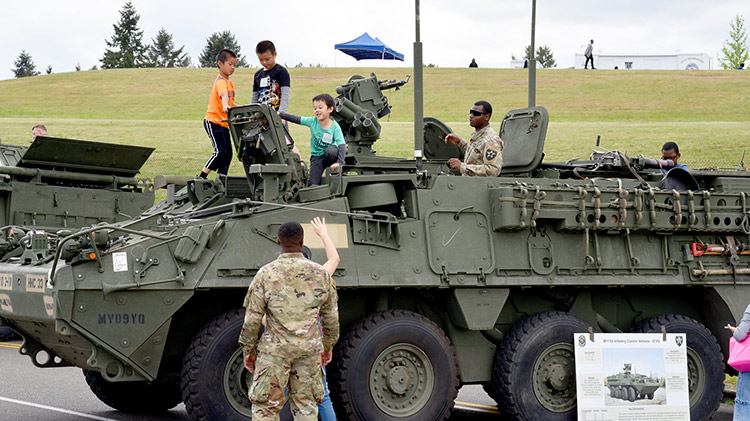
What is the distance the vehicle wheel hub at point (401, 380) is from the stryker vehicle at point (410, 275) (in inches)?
0.6

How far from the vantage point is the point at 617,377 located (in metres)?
9.03

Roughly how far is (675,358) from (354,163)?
3.52m

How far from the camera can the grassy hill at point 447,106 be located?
104ft

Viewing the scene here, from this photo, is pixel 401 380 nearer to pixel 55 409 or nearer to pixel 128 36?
pixel 55 409

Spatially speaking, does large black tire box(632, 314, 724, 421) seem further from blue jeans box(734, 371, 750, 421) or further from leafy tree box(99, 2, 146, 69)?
leafy tree box(99, 2, 146, 69)

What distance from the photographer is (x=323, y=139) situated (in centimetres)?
974

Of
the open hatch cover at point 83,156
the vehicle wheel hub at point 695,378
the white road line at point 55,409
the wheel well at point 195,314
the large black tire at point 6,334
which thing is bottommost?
the large black tire at point 6,334

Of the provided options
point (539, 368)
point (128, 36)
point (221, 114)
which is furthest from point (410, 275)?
point (128, 36)

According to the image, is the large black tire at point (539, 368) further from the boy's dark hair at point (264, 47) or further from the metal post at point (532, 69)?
the metal post at point (532, 69)

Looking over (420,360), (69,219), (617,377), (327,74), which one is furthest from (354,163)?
(327,74)

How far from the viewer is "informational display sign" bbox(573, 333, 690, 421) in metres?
8.95

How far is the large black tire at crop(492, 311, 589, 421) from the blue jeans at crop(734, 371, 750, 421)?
1524mm

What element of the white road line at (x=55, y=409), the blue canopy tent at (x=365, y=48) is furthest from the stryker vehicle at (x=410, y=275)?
the blue canopy tent at (x=365, y=48)

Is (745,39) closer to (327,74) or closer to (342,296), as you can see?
(327,74)
